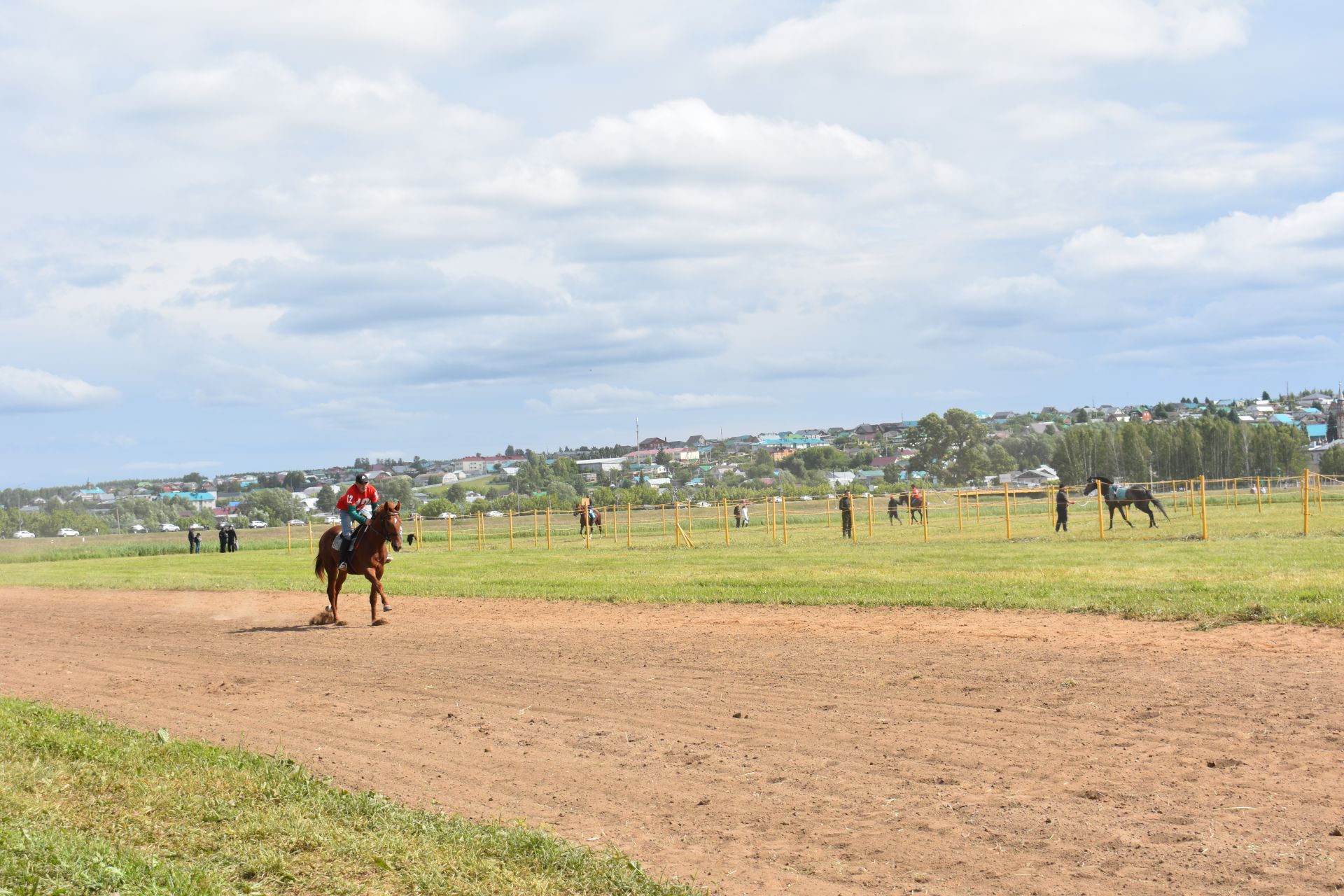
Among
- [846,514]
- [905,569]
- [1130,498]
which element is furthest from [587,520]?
[905,569]

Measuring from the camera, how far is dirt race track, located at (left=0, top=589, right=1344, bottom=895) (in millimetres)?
6672

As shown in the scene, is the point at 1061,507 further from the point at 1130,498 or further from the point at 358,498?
the point at 358,498

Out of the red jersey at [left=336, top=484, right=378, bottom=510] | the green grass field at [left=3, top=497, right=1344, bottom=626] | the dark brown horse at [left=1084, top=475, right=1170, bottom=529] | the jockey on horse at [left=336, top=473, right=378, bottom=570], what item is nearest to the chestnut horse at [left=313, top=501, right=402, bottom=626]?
the jockey on horse at [left=336, top=473, right=378, bottom=570]

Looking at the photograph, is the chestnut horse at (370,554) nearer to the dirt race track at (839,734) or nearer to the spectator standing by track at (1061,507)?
the dirt race track at (839,734)

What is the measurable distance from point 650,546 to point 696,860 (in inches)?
A: 1322

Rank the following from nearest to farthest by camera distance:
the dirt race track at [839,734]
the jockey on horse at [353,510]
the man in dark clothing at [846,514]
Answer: the dirt race track at [839,734]
the jockey on horse at [353,510]
the man in dark clothing at [846,514]

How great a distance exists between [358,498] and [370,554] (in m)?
0.93

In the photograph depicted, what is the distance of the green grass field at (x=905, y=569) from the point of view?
17.2 meters

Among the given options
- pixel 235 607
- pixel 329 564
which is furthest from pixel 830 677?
pixel 235 607

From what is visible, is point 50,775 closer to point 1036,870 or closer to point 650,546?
point 1036,870

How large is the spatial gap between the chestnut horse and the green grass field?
4.31 m

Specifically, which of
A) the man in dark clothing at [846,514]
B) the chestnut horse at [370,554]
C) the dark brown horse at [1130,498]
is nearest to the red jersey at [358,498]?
the chestnut horse at [370,554]

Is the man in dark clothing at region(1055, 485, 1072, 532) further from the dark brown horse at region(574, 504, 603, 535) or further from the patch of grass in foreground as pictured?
the patch of grass in foreground

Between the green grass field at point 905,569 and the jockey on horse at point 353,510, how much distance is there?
4.68 meters
